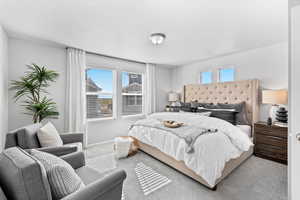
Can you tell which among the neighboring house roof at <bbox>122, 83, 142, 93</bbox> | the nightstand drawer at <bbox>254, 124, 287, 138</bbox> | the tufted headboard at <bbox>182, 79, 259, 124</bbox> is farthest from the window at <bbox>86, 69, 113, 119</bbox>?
the nightstand drawer at <bbox>254, 124, 287, 138</bbox>

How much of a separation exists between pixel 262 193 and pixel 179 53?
123 inches

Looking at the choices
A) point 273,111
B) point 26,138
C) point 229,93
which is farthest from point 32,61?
point 273,111

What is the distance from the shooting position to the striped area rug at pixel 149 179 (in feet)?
5.98

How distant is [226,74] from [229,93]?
0.60 m

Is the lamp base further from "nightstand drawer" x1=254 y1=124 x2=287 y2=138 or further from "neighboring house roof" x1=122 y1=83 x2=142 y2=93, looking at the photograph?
"neighboring house roof" x1=122 y1=83 x2=142 y2=93

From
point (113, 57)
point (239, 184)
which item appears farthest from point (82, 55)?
point (239, 184)

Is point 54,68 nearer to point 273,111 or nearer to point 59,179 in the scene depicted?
point 59,179

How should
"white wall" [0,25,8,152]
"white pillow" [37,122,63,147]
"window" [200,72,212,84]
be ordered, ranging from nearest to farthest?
"white pillow" [37,122,63,147], "white wall" [0,25,8,152], "window" [200,72,212,84]

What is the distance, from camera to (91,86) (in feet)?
12.1

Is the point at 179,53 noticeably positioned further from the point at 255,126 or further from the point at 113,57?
the point at 255,126

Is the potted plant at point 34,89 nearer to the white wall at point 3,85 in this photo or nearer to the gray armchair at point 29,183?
the white wall at point 3,85

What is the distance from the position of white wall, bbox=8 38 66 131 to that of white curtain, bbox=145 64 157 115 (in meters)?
2.42

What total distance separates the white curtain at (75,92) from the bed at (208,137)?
4.18 ft

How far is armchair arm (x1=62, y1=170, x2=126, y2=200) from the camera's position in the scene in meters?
0.83
